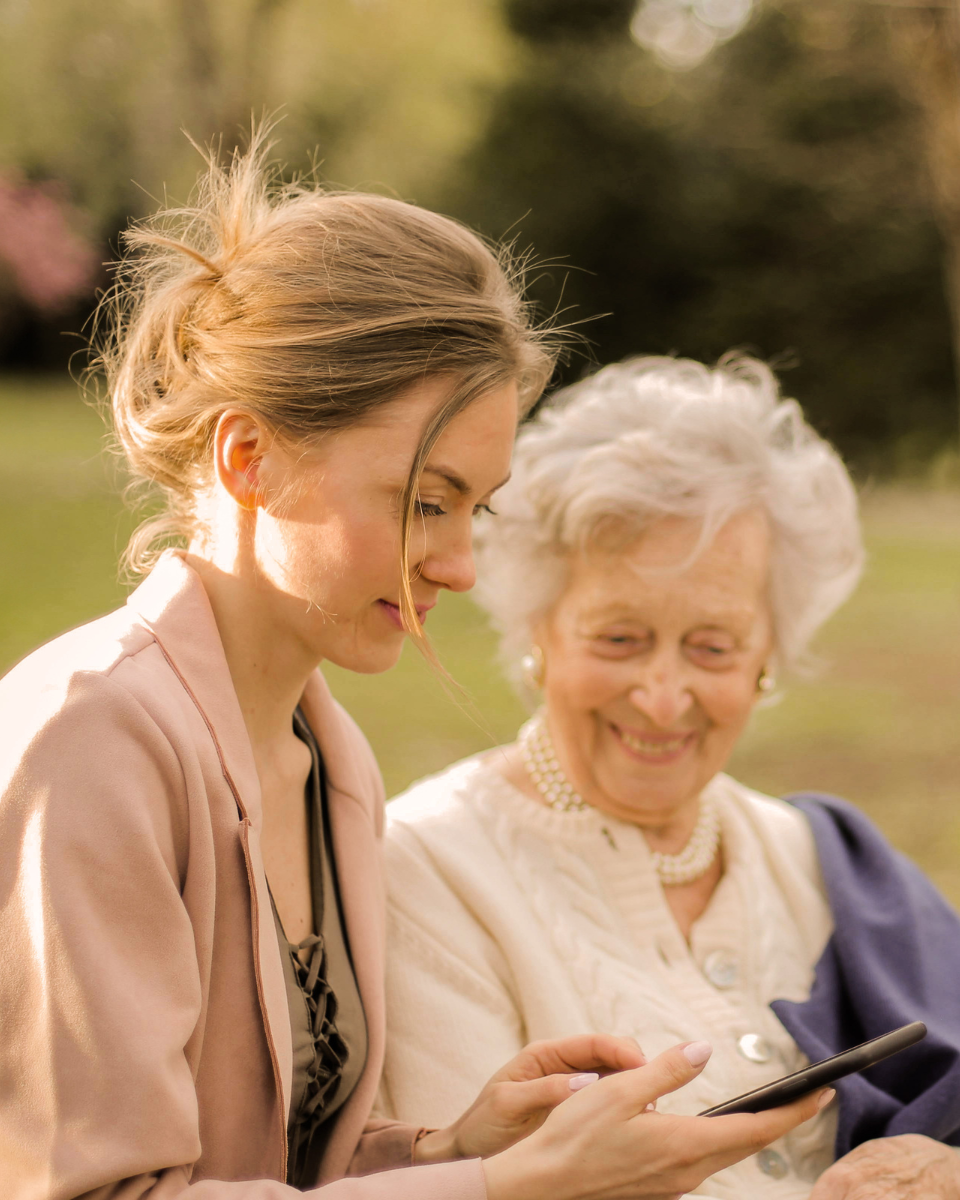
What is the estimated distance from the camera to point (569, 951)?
2100 mm

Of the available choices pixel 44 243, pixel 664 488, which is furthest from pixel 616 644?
pixel 44 243

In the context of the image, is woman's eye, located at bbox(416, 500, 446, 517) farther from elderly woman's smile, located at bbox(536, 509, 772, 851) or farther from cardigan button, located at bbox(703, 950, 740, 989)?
cardigan button, located at bbox(703, 950, 740, 989)

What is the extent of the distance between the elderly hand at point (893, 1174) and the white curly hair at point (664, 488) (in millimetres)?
974

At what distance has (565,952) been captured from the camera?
6.88 ft

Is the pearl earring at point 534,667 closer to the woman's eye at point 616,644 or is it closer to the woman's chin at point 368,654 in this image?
the woman's eye at point 616,644

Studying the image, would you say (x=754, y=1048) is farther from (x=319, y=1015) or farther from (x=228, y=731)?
(x=228, y=731)

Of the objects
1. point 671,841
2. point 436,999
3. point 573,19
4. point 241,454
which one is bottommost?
point 436,999

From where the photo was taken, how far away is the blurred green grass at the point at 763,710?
6473 mm

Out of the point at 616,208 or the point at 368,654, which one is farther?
the point at 616,208

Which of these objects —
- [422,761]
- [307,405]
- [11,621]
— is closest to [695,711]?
[307,405]

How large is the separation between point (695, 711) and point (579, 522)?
46 cm

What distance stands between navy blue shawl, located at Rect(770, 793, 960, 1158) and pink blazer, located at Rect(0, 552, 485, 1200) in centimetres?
98

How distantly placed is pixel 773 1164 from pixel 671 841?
2.07 ft

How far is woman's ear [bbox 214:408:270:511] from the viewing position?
59.0 inches
